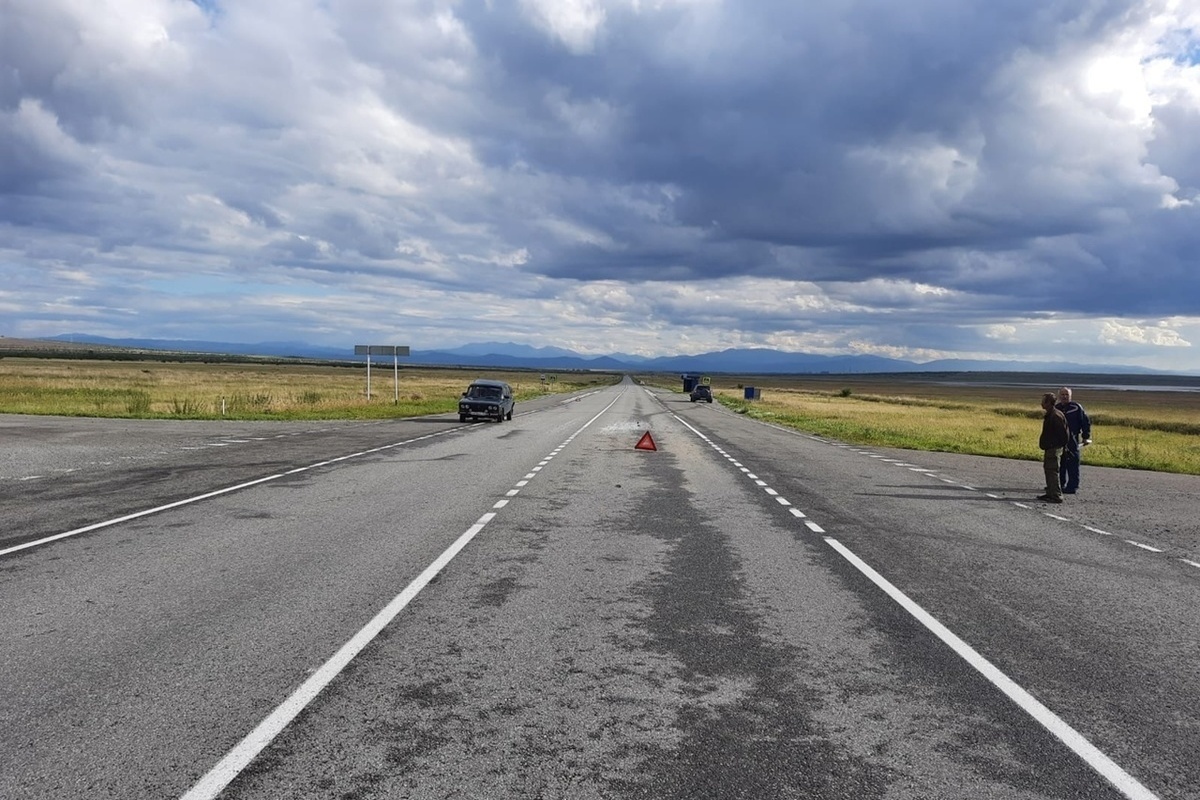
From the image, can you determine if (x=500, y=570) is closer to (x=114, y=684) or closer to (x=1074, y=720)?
(x=114, y=684)

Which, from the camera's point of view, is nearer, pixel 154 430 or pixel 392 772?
pixel 392 772

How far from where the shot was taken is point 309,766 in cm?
409

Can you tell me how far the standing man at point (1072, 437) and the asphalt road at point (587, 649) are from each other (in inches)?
99.6

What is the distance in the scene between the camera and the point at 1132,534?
11.8 m

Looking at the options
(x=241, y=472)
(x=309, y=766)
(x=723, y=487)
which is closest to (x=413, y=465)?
(x=241, y=472)

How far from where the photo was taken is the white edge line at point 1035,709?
4070 millimetres

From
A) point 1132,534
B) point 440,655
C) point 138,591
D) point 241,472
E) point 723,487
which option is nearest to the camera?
point 440,655

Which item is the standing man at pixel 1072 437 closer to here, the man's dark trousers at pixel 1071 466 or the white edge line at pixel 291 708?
the man's dark trousers at pixel 1071 466

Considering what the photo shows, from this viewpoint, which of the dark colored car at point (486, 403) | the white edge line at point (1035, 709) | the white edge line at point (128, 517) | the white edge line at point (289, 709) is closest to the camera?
the white edge line at point (289, 709)

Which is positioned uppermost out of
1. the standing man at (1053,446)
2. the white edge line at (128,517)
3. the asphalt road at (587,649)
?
the standing man at (1053,446)

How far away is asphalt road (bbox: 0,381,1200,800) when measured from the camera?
13.6ft

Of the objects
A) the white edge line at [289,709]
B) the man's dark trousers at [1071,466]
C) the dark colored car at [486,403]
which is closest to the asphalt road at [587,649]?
the white edge line at [289,709]

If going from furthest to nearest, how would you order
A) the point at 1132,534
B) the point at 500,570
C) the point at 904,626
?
the point at 1132,534, the point at 500,570, the point at 904,626

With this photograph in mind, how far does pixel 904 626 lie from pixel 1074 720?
1.95 meters
